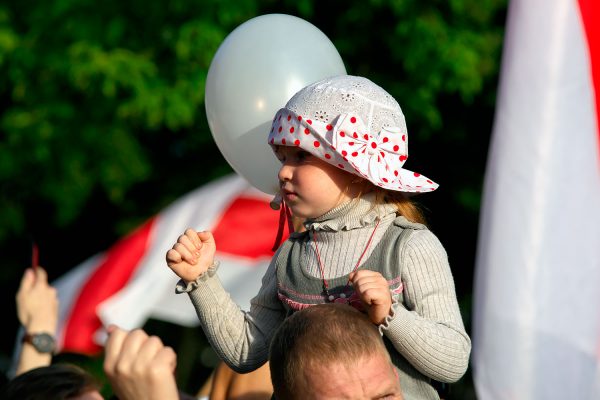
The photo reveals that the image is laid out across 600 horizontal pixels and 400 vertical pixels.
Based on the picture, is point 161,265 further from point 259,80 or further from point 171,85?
point 259,80

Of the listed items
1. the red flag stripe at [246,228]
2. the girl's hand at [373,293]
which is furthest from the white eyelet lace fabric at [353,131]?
the red flag stripe at [246,228]

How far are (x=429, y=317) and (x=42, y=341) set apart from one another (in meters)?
1.92

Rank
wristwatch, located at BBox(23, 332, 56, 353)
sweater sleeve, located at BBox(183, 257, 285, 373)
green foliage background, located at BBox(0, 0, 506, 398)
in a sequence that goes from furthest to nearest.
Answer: green foliage background, located at BBox(0, 0, 506, 398) < wristwatch, located at BBox(23, 332, 56, 353) < sweater sleeve, located at BBox(183, 257, 285, 373)

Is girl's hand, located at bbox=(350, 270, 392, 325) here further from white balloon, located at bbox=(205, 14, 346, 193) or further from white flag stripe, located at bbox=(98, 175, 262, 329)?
white flag stripe, located at bbox=(98, 175, 262, 329)

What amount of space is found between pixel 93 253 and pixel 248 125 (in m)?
6.69

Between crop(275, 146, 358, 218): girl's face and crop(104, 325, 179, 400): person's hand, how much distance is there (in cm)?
71

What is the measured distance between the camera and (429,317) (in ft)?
8.39

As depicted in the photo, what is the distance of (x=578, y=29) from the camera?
408cm

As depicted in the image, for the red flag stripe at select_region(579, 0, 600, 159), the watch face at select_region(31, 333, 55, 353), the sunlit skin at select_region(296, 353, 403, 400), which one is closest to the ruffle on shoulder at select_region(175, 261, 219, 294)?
the sunlit skin at select_region(296, 353, 403, 400)

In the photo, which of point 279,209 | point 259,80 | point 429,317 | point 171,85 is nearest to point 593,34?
point 259,80

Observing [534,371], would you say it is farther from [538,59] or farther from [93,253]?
[93,253]

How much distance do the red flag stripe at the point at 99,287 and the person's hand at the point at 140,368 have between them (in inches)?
211

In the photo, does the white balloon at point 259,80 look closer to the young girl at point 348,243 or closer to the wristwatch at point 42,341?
the young girl at point 348,243

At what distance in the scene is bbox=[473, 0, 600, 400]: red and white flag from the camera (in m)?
3.88
